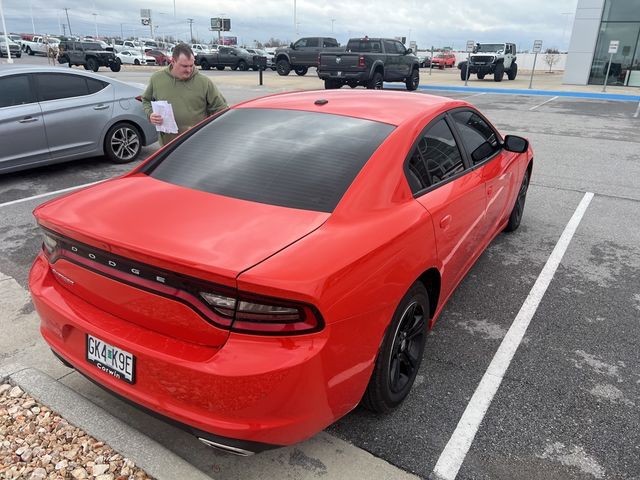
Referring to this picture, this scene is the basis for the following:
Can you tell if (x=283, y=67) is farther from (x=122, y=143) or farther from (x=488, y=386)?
(x=488, y=386)

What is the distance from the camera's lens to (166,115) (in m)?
4.71

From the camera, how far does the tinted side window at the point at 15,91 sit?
6184 mm

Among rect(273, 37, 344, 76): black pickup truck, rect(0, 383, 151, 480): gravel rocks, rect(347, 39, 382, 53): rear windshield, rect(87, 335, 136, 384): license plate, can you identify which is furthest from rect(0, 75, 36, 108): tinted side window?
rect(273, 37, 344, 76): black pickup truck

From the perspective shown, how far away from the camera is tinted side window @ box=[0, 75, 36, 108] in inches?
243

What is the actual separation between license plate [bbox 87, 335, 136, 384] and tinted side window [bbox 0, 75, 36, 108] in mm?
5420

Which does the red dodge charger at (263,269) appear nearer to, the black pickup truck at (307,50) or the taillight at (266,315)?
the taillight at (266,315)

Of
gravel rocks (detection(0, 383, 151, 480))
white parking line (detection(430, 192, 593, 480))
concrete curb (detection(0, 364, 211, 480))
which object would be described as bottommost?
white parking line (detection(430, 192, 593, 480))

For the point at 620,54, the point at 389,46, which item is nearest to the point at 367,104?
the point at 389,46

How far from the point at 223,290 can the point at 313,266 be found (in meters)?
0.33

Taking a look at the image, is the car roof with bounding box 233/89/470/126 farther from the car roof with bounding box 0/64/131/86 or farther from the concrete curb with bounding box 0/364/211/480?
the car roof with bounding box 0/64/131/86

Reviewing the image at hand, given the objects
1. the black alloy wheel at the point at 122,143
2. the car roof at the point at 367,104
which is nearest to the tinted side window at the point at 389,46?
the black alloy wheel at the point at 122,143

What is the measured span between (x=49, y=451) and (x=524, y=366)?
100.0 inches

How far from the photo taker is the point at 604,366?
9.91 feet

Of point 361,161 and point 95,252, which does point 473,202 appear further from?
point 95,252
